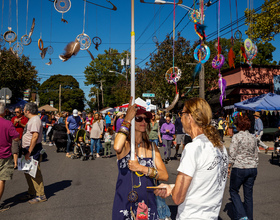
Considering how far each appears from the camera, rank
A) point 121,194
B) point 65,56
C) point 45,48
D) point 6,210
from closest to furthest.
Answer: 1. point 121,194
2. point 65,56
3. point 6,210
4. point 45,48

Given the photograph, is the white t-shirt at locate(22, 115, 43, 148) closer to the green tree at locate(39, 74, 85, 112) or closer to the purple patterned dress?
the purple patterned dress

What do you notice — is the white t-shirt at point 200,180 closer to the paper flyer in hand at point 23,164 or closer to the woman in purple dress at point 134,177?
the woman in purple dress at point 134,177

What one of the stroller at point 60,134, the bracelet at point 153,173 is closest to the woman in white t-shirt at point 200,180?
the bracelet at point 153,173

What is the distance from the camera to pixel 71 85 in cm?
8006

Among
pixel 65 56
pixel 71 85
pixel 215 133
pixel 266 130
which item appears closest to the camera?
pixel 215 133

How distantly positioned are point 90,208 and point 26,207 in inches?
51.2

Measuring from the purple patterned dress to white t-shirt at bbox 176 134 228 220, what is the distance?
2.32 ft

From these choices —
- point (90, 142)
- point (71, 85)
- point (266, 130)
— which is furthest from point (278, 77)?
point (71, 85)

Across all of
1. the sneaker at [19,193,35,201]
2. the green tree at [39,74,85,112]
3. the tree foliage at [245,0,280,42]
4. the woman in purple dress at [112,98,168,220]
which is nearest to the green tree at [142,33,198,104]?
the tree foliage at [245,0,280,42]

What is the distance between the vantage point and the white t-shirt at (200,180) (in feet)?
6.43

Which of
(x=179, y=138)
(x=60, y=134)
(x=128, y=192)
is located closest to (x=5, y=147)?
(x=128, y=192)

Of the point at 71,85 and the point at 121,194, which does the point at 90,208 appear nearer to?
the point at 121,194

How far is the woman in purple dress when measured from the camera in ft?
8.43

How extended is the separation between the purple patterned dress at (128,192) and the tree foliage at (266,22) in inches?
665
